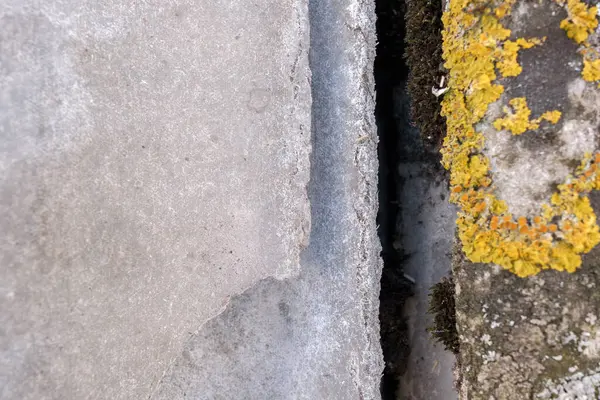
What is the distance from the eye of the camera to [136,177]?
6.48 ft

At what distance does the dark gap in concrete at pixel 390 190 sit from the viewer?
8.27 feet

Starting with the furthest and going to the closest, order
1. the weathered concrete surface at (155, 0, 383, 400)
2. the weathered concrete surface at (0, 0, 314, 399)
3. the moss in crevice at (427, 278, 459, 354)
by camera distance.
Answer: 1. the moss in crevice at (427, 278, 459, 354)
2. the weathered concrete surface at (155, 0, 383, 400)
3. the weathered concrete surface at (0, 0, 314, 399)

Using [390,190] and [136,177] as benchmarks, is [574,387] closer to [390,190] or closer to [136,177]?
[390,190]

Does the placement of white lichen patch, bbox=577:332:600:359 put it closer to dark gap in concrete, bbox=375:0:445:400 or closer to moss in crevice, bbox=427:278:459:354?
moss in crevice, bbox=427:278:459:354

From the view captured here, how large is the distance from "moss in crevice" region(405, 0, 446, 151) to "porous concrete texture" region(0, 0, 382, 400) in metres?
0.27

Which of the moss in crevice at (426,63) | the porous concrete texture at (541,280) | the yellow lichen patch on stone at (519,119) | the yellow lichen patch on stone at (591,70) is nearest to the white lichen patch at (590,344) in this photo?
the porous concrete texture at (541,280)

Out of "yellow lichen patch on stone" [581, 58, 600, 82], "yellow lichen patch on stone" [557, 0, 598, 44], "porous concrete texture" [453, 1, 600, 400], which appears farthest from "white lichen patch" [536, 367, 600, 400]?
"yellow lichen patch on stone" [557, 0, 598, 44]

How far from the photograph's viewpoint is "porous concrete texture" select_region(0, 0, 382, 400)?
1.89 m

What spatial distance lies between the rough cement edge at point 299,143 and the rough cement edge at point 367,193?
0.23 meters

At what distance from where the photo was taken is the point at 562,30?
167 cm

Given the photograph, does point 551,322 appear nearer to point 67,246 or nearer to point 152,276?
point 152,276

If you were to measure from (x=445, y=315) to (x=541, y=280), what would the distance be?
57 cm

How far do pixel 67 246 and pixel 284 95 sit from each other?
102 centimetres

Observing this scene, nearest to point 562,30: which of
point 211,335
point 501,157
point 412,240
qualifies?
point 501,157
